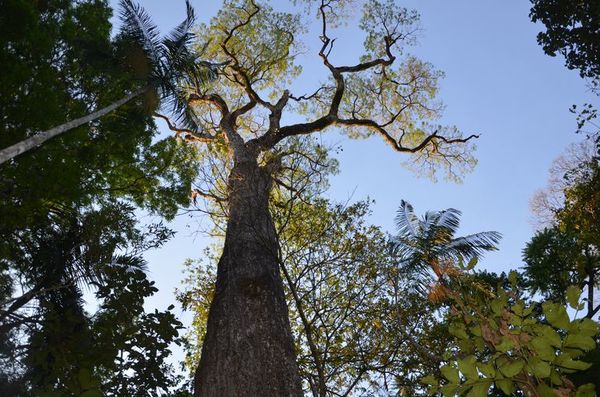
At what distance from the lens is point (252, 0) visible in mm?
15492

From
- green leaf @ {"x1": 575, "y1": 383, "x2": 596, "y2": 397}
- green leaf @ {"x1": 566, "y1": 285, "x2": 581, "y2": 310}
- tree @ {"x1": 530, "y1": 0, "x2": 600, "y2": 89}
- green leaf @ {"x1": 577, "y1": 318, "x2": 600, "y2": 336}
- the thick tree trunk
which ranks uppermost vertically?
tree @ {"x1": 530, "y1": 0, "x2": 600, "y2": 89}

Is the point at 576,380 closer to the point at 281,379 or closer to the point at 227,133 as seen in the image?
the point at 281,379

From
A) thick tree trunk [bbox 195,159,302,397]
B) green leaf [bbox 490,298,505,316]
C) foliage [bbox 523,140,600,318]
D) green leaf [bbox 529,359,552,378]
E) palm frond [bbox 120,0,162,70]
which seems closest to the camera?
green leaf [bbox 529,359,552,378]

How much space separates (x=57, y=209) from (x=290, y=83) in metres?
9.89

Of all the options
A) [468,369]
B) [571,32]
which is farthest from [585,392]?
[571,32]

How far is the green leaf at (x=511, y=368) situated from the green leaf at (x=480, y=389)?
60 mm

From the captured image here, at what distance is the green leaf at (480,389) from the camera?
4.66ft

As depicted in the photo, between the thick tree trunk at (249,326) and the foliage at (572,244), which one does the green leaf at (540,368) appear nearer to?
the thick tree trunk at (249,326)

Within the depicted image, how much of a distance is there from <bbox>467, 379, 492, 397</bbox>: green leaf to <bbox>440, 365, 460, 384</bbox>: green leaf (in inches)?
2.1

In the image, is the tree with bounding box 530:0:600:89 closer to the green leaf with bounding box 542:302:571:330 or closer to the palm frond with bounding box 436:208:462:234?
the palm frond with bounding box 436:208:462:234

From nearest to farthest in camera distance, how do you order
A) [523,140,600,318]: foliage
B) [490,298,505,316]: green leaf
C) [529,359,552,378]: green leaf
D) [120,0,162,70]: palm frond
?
[529,359,552,378]: green leaf, [490,298,505,316]: green leaf, [120,0,162,70]: palm frond, [523,140,600,318]: foliage

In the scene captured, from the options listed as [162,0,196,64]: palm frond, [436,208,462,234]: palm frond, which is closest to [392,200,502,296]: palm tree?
[436,208,462,234]: palm frond

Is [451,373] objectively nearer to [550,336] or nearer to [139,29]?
[550,336]

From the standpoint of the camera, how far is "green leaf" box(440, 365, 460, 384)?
1496 mm
